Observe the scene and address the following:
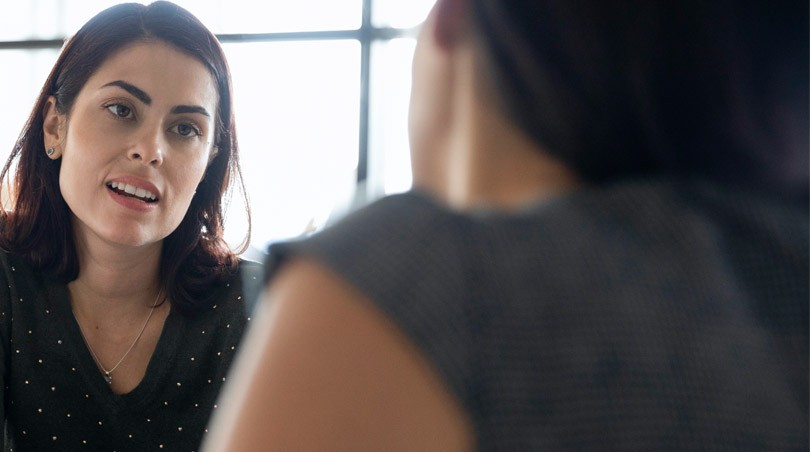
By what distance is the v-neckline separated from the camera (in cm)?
165

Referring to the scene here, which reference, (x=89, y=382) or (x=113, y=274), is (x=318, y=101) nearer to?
(x=113, y=274)

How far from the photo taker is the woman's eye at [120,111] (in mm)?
1747

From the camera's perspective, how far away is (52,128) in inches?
73.0

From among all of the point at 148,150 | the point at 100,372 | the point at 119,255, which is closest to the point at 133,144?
the point at 148,150

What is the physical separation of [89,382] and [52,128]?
1.93 feet

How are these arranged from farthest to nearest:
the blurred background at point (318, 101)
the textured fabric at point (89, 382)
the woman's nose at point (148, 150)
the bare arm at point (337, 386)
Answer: the blurred background at point (318, 101)
the woman's nose at point (148, 150)
the textured fabric at point (89, 382)
the bare arm at point (337, 386)

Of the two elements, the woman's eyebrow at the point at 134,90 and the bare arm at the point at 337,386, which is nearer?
the bare arm at the point at 337,386

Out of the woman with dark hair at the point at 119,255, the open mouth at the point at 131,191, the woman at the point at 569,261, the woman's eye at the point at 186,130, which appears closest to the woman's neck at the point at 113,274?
the woman with dark hair at the point at 119,255

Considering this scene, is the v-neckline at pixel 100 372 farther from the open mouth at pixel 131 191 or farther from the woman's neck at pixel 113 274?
the open mouth at pixel 131 191

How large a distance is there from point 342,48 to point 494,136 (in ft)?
9.67

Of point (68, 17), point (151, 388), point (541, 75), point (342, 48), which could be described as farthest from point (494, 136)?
point (68, 17)

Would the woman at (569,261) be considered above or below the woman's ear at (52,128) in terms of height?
below

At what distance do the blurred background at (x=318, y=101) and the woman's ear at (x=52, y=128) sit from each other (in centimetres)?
144

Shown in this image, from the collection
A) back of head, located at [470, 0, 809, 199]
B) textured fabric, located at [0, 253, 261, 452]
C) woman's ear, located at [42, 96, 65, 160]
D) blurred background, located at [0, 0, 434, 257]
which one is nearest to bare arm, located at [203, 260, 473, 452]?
back of head, located at [470, 0, 809, 199]
